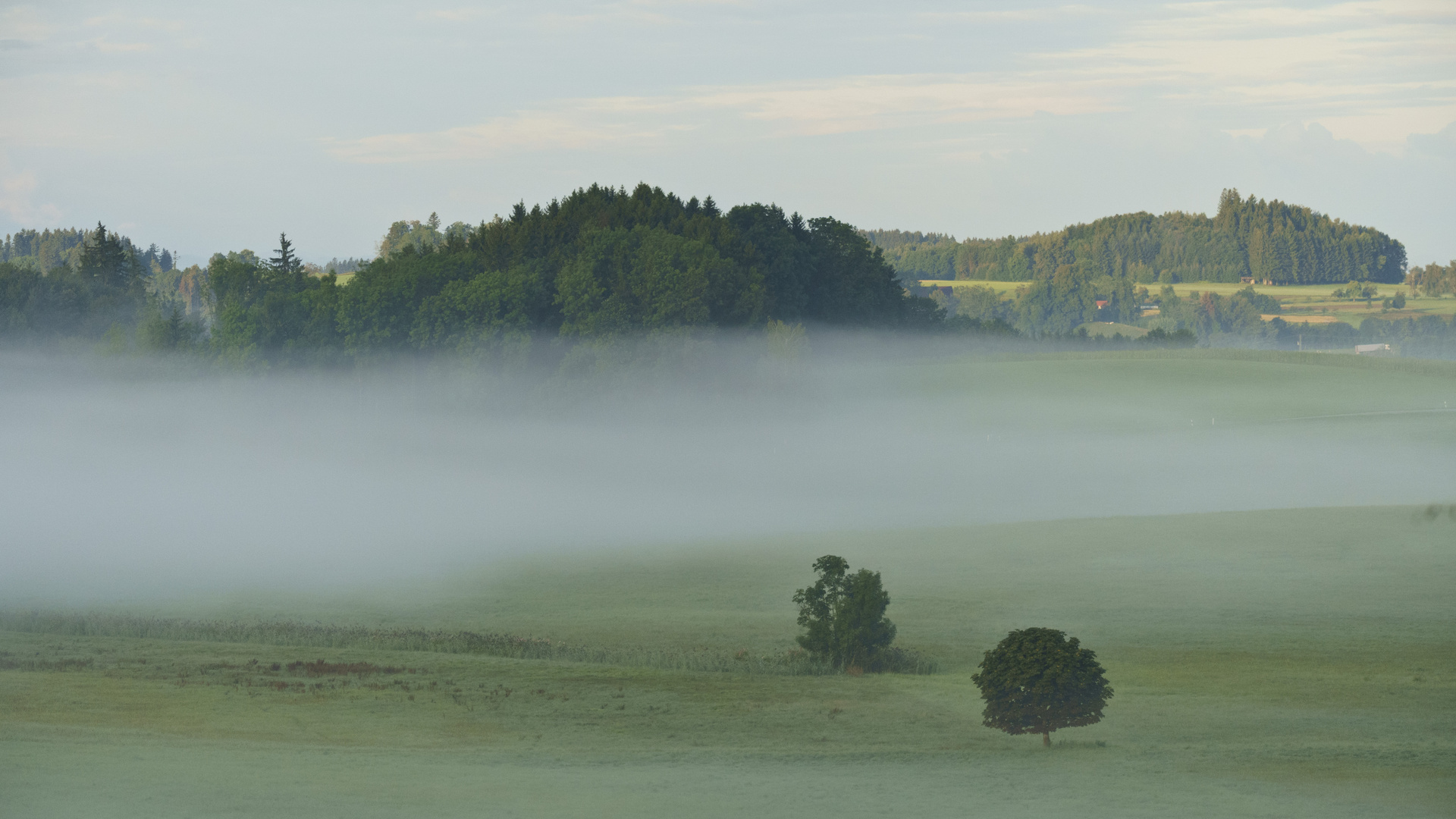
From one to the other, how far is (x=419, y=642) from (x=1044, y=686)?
23180 millimetres

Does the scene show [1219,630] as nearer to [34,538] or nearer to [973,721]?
[973,721]

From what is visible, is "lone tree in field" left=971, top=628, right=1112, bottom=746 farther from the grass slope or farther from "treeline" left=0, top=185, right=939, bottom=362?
"treeline" left=0, top=185, right=939, bottom=362

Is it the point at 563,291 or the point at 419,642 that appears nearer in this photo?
the point at 419,642

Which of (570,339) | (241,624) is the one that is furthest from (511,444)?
(241,624)

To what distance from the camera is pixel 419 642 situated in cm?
4644

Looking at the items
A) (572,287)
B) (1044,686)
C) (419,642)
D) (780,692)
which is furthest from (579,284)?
(1044,686)

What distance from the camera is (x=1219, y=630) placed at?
45688 mm

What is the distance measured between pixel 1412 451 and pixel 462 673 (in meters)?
71.9

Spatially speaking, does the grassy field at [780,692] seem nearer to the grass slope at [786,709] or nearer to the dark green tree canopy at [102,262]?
the grass slope at [786,709]

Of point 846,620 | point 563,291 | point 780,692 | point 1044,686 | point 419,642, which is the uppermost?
point 563,291

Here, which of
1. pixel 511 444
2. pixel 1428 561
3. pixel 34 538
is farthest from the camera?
pixel 511 444

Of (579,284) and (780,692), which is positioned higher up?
(579,284)

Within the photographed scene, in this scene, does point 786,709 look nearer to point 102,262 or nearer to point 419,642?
point 419,642

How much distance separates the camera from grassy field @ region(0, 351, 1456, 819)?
26500 millimetres
